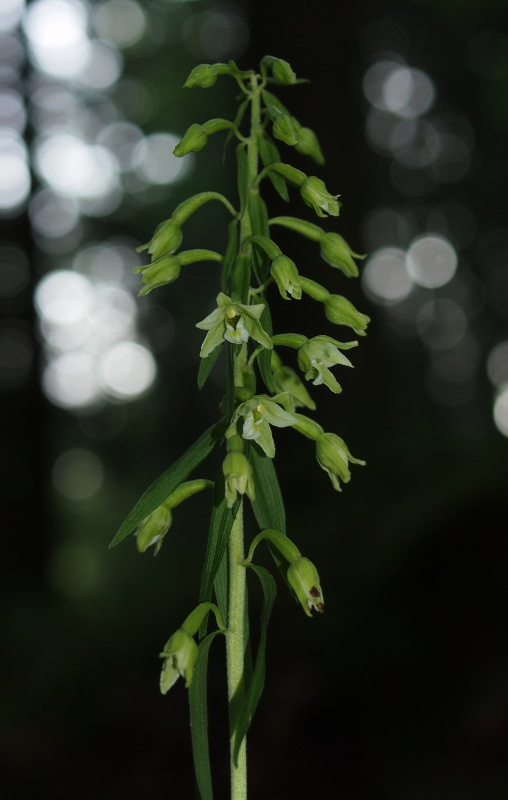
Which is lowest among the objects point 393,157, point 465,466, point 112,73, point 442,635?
point 442,635

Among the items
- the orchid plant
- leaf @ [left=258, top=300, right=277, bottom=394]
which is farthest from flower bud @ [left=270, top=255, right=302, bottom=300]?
leaf @ [left=258, top=300, right=277, bottom=394]

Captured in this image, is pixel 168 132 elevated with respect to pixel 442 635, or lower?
→ elevated

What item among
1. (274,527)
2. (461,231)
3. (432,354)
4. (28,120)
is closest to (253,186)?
(274,527)

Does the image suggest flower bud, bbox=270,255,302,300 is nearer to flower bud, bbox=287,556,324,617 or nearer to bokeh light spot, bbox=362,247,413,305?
flower bud, bbox=287,556,324,617

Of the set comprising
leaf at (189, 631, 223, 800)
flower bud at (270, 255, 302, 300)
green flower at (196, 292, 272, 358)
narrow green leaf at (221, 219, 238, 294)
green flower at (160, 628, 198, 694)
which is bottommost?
leaf at (189, 631, 223, 800)

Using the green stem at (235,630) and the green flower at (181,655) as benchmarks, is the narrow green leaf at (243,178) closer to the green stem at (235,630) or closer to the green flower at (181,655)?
the green stem at (235,630)

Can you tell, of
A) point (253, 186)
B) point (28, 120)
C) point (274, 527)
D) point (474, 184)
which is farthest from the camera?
point (474, 184)

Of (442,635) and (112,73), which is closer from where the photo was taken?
(442,635)

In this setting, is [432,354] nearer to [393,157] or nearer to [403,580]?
[393,157]
